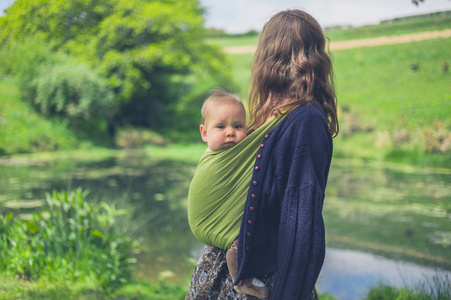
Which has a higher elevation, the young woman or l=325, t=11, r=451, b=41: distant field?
l=325, t=11, r=451, b=41: distant field

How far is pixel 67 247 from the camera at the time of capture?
319 cm

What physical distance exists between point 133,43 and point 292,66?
800 cm

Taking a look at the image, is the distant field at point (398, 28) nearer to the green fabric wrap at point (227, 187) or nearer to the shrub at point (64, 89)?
the green fabric wrap at point (227, 187)

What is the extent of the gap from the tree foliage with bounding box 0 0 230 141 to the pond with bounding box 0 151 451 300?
179 cm

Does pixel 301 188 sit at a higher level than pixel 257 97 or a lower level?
lower

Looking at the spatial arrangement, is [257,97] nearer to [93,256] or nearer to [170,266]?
[93,256]

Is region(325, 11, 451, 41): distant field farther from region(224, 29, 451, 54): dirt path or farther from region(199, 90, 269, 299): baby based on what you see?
region(199, 90, 269, 299): baby

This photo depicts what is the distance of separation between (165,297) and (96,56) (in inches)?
195

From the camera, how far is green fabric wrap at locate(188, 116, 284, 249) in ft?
4.16

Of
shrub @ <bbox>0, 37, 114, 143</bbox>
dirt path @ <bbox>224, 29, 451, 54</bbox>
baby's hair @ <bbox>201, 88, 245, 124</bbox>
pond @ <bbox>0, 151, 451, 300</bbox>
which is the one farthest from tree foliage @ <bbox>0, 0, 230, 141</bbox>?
dirt path @ <bbox>224, 29, 451, 54</bbox>

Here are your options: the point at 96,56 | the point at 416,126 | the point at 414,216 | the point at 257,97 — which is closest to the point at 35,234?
the point at 257,97

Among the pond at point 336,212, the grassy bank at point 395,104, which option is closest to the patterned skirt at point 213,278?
the pond at point 336,212

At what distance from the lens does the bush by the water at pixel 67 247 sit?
290cm

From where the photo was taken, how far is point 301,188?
1.15 metres
